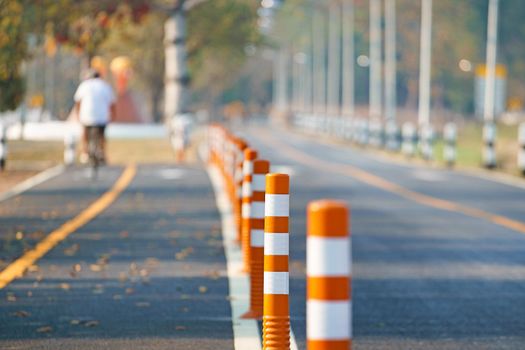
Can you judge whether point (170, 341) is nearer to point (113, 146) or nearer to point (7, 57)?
point (7, 57)

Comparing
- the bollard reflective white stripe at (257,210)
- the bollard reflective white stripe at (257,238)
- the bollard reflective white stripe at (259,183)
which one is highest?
the bollard reflective white stripe at (259,183)

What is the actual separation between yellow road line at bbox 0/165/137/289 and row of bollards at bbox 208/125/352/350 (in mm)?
1916

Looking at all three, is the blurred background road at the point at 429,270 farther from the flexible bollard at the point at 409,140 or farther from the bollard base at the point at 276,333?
the flexible bollard at the point at 409,140

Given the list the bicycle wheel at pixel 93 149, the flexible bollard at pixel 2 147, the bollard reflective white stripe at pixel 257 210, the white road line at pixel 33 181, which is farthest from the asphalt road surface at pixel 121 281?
the flexible bollard at pixel 2 147

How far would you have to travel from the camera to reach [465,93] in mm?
127562

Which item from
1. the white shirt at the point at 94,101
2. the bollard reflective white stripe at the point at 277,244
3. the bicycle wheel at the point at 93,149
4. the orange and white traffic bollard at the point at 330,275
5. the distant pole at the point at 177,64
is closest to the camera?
the orange and white traffic bollard at the point at 330,275

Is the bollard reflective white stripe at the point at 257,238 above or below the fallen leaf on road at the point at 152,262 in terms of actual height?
above

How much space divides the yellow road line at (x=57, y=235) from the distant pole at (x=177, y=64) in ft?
86.4

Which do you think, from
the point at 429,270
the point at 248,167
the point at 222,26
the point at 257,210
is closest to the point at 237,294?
the point at 257,210

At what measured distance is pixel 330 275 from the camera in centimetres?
553

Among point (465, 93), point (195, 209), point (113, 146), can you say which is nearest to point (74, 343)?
point (195, 209)

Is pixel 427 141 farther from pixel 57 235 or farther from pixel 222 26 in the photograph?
pixel 222 26

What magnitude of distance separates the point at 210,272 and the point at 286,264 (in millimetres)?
4965

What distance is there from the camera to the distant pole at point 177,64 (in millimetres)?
53938
